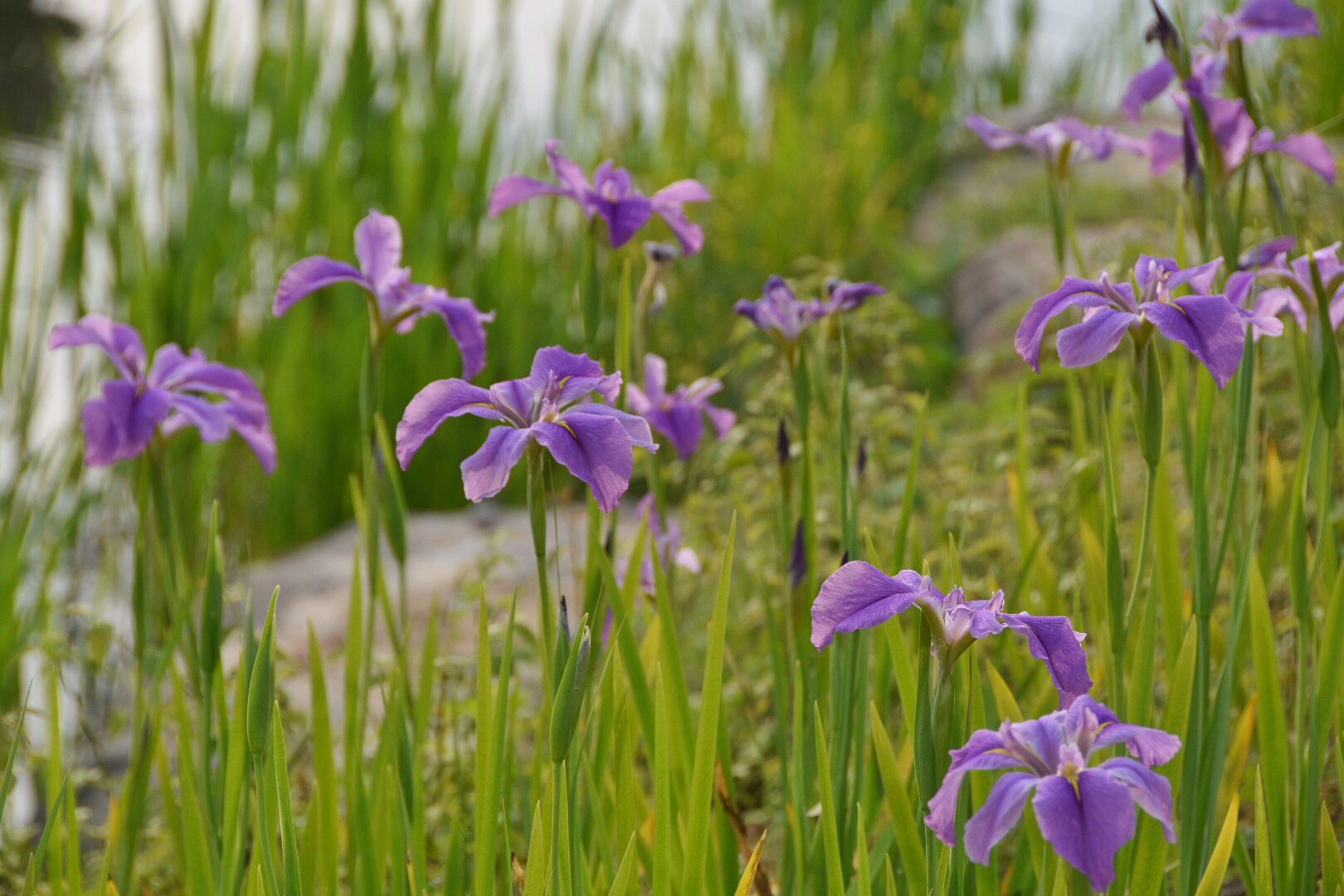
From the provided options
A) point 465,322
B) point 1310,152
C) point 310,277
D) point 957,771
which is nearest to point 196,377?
point 310,277

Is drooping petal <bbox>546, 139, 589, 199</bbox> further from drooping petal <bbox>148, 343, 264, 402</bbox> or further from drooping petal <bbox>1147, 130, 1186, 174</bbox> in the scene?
drooping petal <bbox>1147, 130, 1186, 174</bbox>

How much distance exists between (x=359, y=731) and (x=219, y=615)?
0.79ft

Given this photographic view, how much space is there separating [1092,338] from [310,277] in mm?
833

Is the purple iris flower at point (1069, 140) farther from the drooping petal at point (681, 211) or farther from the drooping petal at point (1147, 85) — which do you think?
the drooping petal at point (681, 211)

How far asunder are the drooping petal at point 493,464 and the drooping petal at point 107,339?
0.65m

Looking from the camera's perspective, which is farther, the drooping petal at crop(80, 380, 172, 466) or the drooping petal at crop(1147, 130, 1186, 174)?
the drooping petal at crop(1147, 130, 1186, 174)

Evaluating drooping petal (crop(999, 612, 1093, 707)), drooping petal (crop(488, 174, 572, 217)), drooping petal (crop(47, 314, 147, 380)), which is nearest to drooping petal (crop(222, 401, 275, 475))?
drooping petal (crop(47, 314, 147, 380))

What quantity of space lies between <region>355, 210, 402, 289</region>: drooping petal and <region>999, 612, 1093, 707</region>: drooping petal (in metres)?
0.83

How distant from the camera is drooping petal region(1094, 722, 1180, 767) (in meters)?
0.74

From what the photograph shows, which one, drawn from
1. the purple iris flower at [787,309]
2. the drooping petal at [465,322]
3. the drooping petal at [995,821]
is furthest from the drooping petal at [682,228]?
the drooping petal at [995,821]

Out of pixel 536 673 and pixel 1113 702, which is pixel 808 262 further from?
pixel 1113 702

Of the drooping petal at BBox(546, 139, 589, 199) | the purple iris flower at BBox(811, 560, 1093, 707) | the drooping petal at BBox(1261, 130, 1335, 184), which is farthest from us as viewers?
the drooping petal at BBox(1261, 130, 1335, 184)

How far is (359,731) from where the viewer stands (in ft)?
4.12

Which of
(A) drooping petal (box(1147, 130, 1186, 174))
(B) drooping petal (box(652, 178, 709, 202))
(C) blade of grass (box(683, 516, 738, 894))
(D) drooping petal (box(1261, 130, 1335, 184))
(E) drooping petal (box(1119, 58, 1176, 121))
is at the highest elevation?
(E) drooping petal (box(1119, 58, 1176, 121))
